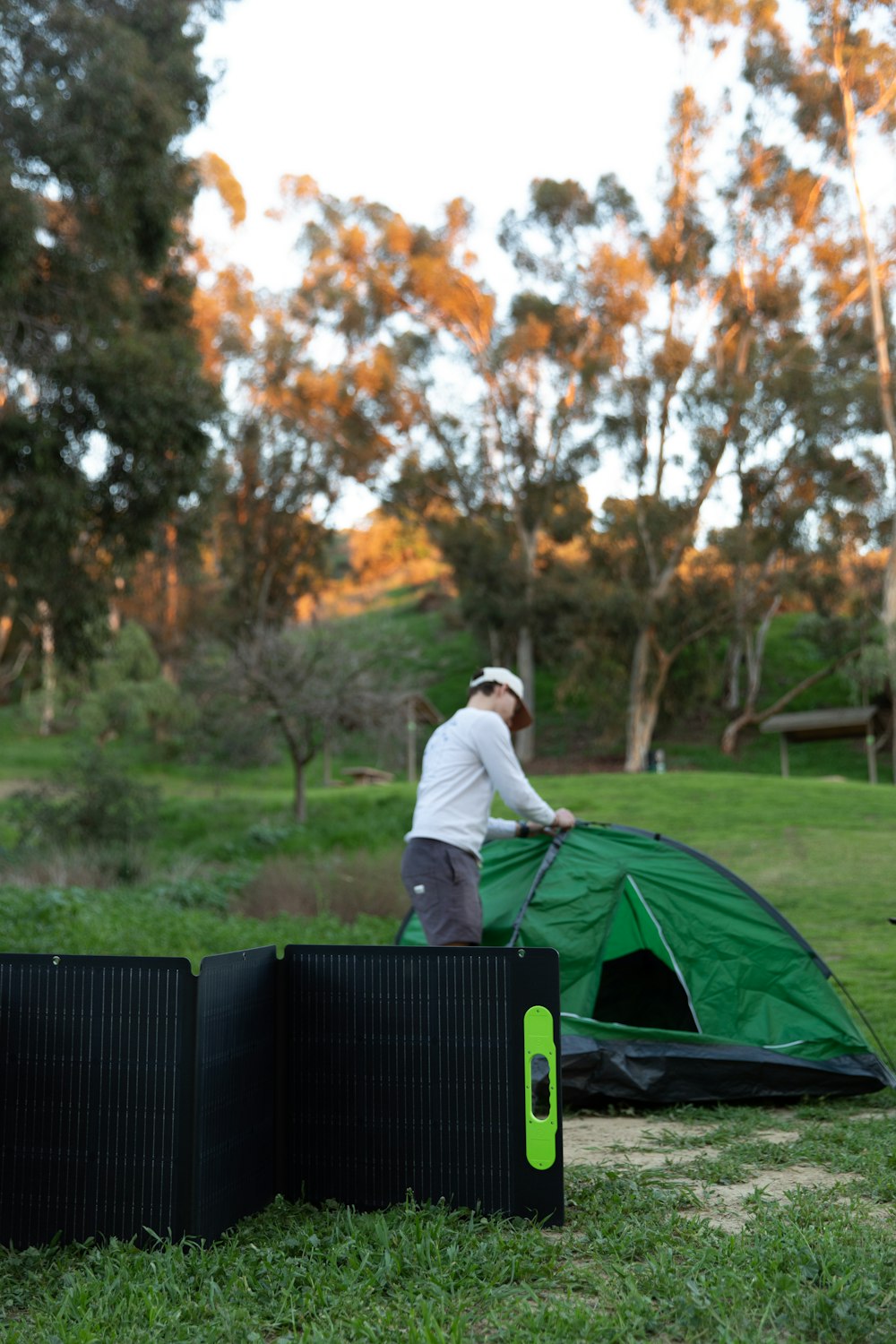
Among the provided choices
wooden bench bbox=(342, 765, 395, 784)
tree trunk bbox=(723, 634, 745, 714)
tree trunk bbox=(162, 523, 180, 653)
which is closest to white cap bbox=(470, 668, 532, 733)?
wooden bench bbox=(342, 765, 395, 784)

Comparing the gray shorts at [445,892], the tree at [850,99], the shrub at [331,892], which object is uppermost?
the tree at [850,99]

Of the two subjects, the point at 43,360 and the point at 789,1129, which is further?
the point at 43,360

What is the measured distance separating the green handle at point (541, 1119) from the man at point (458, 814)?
63.2 inches

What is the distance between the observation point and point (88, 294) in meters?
15.6

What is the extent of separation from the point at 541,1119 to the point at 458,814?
6.18ft

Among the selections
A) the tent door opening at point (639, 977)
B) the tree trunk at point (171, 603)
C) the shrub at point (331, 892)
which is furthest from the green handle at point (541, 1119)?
the tree trunk at point (171, 603)

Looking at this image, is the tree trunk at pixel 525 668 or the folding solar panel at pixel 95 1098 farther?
the tree trunk at pixel 525 668

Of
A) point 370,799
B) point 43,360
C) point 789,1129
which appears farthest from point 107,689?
point 789,1129

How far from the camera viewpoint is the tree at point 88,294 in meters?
14.1

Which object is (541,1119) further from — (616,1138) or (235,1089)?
(616,1138)

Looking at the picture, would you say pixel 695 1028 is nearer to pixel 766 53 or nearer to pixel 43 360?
pixel 43 360

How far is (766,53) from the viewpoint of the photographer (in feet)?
96.9

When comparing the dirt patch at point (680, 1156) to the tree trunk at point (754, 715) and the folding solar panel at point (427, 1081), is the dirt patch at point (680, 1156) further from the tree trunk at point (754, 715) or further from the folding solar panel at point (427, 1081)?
the tree trunk at point (754, 715)

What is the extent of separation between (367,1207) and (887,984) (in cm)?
582
